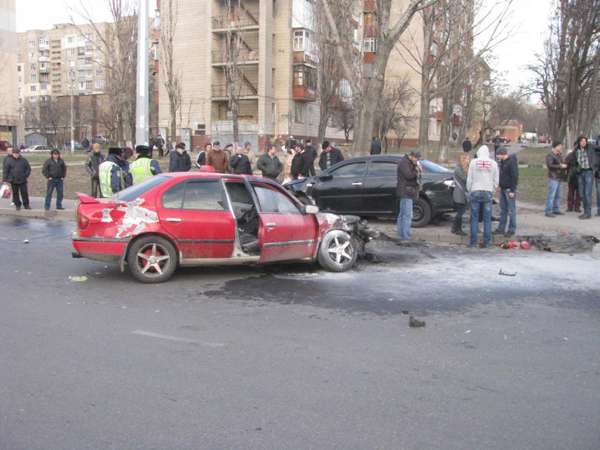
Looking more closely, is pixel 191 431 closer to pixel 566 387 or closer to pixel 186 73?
pixel 566 387

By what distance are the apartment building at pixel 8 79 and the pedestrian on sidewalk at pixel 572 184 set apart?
2347 inches

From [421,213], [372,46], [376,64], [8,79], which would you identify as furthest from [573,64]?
[8,79]

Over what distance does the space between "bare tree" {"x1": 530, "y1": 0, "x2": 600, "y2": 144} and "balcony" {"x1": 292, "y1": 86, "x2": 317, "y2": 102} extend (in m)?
19.3

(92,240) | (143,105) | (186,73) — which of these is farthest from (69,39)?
(92,240)

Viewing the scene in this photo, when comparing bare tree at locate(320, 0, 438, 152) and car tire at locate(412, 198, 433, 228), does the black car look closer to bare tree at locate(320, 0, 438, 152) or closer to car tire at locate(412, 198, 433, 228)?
car tire at locate(412, 198, 433, 228)

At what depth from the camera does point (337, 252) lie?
8.92 meters

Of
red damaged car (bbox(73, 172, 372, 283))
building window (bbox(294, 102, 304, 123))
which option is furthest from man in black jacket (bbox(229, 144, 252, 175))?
building window (bbox(294, 102, 304, 123))

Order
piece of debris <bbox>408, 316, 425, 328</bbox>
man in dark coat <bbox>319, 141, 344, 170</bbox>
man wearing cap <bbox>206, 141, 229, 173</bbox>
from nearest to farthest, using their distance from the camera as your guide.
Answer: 1. piece of debris <bbox>408, 316, 425, 328</bbox>
2. man wearing cap <bbox>206, 141, 229, 173</bbox>
3. man in dark coat <bbox>319, 141, 344, 170</bbox>

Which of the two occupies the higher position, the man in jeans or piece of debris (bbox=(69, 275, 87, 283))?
the man in jeans


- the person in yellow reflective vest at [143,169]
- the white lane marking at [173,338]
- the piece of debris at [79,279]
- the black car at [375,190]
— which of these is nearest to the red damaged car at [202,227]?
the piece of debris at [79,279]

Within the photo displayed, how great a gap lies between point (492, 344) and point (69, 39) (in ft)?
432

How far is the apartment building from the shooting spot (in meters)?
62.9

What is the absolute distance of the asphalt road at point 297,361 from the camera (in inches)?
148

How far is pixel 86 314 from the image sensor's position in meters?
6.42
